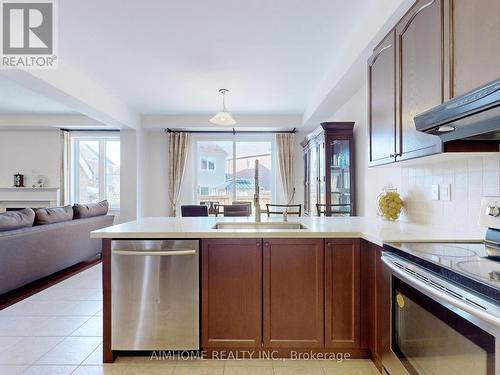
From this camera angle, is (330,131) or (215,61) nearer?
(215,61)

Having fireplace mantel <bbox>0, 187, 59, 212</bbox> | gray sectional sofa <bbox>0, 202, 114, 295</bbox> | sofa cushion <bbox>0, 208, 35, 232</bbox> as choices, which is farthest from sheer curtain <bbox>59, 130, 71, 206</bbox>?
sofa cushion <bbox>0, 208, 35, 232</bbox>

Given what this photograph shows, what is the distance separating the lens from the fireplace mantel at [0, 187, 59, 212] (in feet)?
20.6

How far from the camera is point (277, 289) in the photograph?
193cm

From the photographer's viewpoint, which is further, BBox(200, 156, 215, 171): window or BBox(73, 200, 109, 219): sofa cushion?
BBox(200, 156, 215, 171): window

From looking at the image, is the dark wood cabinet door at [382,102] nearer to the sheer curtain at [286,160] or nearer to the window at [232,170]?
the sheer curtain at [286,160]

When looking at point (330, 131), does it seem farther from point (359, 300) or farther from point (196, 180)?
point (196, 180)

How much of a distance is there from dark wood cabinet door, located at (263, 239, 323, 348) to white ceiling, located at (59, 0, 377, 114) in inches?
75.1

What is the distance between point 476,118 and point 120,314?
2.20 m

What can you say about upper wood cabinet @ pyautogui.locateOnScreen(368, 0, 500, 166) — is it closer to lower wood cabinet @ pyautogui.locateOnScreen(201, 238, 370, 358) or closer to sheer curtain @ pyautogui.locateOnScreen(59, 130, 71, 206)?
lower wood cabinet @ pyautogui.locateOnScreen(201, 238, 370, 358)

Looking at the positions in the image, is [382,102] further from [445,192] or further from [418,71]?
[445,192]

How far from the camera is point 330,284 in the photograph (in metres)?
1.92

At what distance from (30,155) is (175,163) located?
320cm

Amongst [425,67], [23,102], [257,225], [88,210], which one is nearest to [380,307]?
[257,225]

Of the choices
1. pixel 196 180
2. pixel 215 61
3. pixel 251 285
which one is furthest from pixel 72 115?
pixel 251 285
